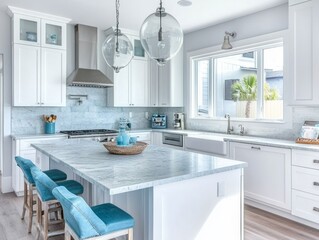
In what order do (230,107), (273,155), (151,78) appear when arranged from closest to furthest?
(273,155) < (230,107) < (151,78)

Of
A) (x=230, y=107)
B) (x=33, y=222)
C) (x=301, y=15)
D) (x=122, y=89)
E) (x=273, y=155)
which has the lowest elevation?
(x=33, y=222)

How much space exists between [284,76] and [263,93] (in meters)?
0.54

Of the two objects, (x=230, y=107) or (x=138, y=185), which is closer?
Answer: (x=138, y=185)

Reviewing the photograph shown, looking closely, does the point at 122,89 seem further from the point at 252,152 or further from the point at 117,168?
the point at 117,168

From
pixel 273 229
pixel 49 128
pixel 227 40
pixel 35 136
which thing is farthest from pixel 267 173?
→ pixel 49 128

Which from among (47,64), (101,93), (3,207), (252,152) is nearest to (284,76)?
(252,152)

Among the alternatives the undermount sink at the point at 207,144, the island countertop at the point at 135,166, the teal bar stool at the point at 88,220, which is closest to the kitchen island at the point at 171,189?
the island countertop at the point at 135,166

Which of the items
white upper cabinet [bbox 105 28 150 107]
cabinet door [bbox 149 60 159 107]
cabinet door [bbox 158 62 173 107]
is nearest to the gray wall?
white upper cabinet [bbox 105 28 150 107]

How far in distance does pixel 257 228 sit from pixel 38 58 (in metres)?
4.02

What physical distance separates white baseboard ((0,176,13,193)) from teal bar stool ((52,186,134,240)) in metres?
3.13

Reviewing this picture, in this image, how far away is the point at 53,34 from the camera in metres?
4.68

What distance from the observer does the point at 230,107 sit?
495cm

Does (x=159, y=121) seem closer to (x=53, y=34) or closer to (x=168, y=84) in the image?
(x=168, y=84)

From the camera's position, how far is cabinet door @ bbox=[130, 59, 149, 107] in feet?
18.3
